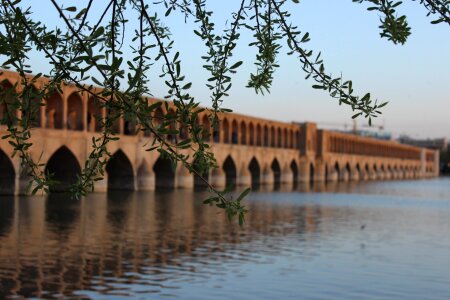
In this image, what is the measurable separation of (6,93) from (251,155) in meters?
46.8

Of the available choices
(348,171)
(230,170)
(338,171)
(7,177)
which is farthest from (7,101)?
(348,171)

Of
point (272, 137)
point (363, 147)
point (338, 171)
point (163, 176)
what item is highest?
point (363, 147)

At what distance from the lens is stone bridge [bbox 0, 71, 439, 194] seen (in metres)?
28.4

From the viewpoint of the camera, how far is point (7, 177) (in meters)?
27.5

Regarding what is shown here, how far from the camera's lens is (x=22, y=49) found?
4508 millimetres

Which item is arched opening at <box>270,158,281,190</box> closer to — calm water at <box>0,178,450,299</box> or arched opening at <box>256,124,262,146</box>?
arched opening at <box>256,124,262,146</box>

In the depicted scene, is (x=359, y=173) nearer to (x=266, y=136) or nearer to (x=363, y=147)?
(x=363, y=147)

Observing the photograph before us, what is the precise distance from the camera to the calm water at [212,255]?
10.5 metres

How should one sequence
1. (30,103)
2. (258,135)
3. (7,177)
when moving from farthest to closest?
(258,135), (7,177), (30,103)

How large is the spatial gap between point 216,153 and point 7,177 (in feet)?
59.9

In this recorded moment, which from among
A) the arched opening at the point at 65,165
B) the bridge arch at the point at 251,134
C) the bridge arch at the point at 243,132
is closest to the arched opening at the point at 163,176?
the arched opening at the point at 65,165

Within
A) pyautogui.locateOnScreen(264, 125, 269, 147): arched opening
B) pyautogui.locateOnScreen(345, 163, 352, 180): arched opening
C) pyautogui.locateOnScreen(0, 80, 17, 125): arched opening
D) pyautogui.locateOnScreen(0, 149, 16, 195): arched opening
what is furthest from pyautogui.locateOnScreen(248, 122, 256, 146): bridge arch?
pyautogui.locateOnScreen(0, 80, 17, 125): arched opening

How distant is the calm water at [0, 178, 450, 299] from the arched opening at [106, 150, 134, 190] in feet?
36.9

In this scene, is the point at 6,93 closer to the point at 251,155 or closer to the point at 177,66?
the point at 177,66
